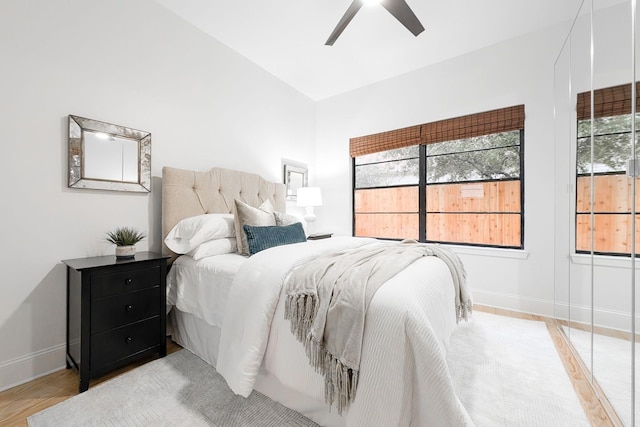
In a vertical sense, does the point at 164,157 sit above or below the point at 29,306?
above

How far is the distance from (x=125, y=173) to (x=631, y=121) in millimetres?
3179

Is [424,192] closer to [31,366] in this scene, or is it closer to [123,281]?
[123,281]

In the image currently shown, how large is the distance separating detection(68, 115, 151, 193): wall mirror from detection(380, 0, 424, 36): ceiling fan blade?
218cm

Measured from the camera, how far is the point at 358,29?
269 centimetres

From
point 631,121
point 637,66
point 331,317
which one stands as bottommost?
point 331,317

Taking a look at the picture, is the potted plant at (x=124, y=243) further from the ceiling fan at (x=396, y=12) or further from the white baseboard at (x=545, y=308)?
the white baseboard at (x=545, y=308)

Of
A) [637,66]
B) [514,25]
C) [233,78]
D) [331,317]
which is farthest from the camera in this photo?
[233,78]

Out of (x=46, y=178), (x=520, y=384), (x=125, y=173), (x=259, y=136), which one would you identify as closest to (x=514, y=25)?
(x=259, y=136)

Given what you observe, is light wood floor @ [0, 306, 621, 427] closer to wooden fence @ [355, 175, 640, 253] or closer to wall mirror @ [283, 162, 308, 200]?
wooden fence @ [355, 175, 640, 253]

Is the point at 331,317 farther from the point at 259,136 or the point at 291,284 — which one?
the point at 259,136

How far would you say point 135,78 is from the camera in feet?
7.29

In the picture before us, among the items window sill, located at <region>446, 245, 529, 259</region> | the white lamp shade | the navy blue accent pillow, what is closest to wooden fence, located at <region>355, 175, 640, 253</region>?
window sill, located at <region>446, 245, 529, 259</region>

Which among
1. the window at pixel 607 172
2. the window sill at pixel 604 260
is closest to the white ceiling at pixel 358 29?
the window at pixel 607 172

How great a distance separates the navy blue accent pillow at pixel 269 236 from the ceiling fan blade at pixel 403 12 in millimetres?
1891
